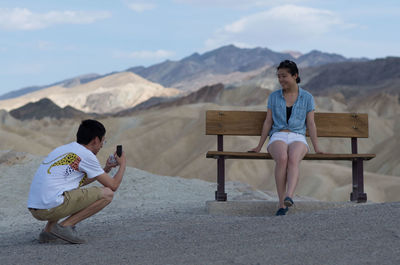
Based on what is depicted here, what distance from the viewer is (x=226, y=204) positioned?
21.1ft

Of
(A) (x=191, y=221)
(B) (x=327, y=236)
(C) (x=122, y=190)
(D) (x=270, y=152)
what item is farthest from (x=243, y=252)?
(C) (x=122, y=190)

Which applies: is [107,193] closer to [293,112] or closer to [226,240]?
[226,240]

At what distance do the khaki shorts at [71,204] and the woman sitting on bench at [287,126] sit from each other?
5.84 ft

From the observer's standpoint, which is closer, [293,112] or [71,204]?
[71,204]

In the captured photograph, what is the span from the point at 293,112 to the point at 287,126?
16cm

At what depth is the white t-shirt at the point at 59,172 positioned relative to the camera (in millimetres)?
4746

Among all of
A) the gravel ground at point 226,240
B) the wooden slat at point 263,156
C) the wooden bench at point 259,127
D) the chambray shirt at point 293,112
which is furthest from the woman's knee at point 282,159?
the wooden bench at point 259,127

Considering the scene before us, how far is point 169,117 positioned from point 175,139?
4.83 m

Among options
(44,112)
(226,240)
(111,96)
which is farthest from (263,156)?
(111,96)

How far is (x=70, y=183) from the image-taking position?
15.9ft

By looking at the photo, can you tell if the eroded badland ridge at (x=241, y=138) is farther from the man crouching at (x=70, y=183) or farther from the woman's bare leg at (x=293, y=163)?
the man crouching at (x=70, y=183)

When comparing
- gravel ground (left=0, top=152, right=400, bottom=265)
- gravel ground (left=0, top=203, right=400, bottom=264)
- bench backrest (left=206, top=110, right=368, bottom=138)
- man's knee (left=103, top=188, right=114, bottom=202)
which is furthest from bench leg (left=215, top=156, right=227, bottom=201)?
man's knee (left=103, top=188, right=114, bottom=202)

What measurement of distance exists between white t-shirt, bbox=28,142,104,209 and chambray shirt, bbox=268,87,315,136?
6.88 ft

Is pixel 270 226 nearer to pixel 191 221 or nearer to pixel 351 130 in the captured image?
pixel 191 221
